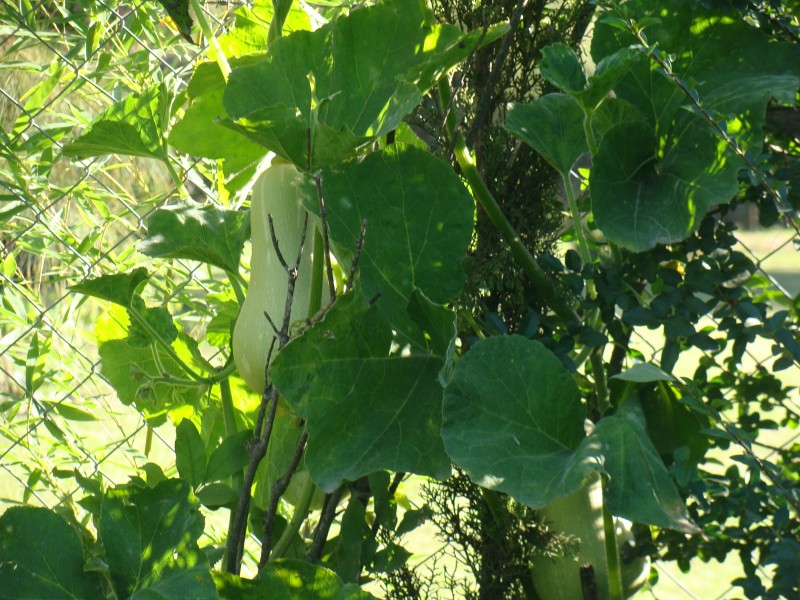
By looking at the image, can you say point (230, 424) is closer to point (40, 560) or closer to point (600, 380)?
point (40, 560)

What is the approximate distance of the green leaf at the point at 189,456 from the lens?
0.81 metres

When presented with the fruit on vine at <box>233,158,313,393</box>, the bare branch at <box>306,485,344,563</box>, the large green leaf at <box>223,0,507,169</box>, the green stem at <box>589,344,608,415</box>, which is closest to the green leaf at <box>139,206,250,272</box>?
the fruit on vine at <box>233,158,313,393</box>

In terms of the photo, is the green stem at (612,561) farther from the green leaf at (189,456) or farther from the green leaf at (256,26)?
the green leaf at (256,26)

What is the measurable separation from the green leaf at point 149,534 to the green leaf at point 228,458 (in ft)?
0.23

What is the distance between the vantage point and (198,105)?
900 mm

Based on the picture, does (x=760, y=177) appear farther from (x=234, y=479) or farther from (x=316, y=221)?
(x=234, y=479)

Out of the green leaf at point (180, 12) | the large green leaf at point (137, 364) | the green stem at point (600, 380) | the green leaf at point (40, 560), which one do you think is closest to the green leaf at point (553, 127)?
the green stem at point (600, 380)

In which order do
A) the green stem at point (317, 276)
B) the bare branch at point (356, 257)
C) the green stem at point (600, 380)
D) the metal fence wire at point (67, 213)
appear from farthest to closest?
the metal fence wire at point (67, 213), the green stem at point (600, 380), the green stem at point (317, 276), the bare branch at point (356, 257)

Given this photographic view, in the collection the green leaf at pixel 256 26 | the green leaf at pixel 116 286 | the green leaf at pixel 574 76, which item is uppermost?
the green leaf at pixel 256 26

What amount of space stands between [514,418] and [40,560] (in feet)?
1.32

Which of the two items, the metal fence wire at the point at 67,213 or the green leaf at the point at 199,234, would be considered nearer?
the green leaf at the point at 199,234

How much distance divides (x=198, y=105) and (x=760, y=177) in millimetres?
533

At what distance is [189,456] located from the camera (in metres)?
0.81

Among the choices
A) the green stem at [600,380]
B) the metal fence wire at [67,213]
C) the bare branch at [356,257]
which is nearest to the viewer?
the bare branch at [356,257]
